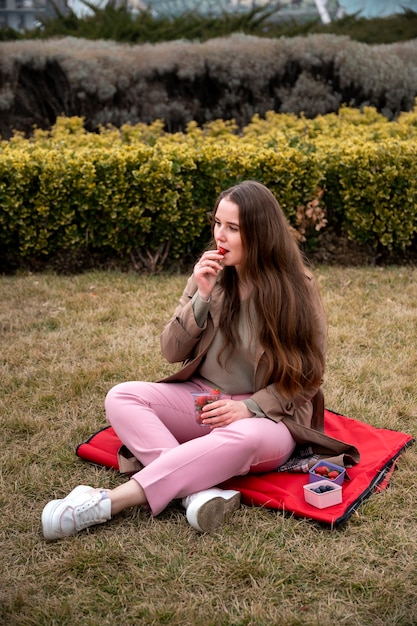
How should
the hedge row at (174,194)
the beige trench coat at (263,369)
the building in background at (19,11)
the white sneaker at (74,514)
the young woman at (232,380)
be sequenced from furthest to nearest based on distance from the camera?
the building in background at (19,11) → the hedge row at (174,194) → the beige trench coat at (263,369) → the young woman at (232,380) → the white sneaker at (74,514)

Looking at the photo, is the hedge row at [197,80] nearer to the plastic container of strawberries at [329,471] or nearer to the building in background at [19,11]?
the plastic container of strawberries at [329,471]

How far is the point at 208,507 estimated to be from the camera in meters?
2.63

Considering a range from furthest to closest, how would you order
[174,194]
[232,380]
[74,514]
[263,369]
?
[174,194] → [232,380] → [263,369] → [74,514]

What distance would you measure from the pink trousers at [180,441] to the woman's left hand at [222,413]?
38 millimetres

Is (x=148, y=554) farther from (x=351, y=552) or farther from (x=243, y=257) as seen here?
(x=243, y=257)

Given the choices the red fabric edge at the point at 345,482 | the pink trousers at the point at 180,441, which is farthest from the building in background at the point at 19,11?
the pink trousers at the point at 180,441

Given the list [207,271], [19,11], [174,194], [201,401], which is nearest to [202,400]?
[201,401]

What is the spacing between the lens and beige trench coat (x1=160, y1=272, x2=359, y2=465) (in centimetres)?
292

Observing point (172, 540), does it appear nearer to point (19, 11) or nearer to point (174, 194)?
point (174, 194)

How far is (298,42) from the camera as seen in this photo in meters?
9.82

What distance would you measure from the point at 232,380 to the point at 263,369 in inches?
6.4

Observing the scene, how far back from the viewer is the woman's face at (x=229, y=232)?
9.32 ft

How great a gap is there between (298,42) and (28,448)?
7916mm

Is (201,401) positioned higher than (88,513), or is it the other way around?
(201,401)
